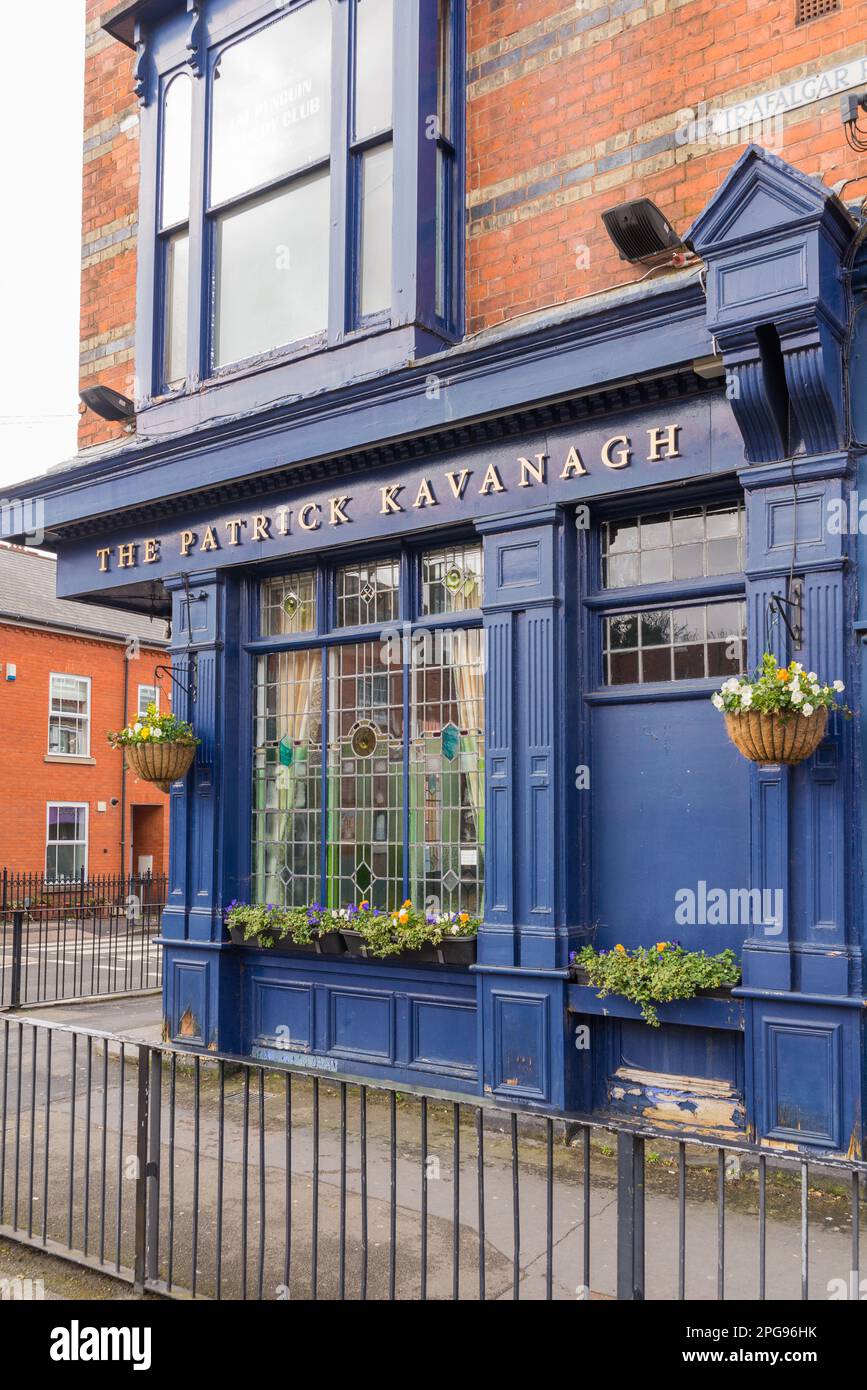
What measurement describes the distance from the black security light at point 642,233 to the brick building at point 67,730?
63.3ft

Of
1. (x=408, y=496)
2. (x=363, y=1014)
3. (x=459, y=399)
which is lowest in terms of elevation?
(x=363, y=1014)

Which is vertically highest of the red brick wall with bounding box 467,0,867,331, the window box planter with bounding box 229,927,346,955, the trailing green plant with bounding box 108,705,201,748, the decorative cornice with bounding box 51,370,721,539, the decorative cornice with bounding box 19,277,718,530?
the red brick wall with bounding box 467,0,867,331

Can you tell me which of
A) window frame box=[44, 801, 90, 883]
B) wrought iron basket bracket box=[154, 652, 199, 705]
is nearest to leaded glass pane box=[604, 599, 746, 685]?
wrought iron basket bracket box=[154, 652, 199, 705]

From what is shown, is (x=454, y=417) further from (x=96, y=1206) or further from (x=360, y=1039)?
(x=96, y=1206)

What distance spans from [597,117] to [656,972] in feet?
19.2

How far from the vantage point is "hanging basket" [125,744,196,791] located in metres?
9.11

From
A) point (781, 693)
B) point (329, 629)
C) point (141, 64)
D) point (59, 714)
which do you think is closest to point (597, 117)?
point (329, 629)

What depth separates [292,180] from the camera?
9.48m

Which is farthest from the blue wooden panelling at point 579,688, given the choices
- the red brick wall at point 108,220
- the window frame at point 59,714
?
the window frame at point 59,714

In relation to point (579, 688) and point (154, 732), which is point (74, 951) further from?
point (579, 688)

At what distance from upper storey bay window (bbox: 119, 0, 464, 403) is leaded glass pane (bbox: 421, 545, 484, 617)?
1.57 meters

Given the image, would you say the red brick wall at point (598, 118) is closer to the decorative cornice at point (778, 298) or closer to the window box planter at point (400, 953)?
the decorative cornice at point (778, 298)

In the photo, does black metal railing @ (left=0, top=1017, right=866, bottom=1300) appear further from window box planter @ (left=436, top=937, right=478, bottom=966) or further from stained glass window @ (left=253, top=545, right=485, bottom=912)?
stained glass window @ (left=253, top=545, right=485, bottom=912)
